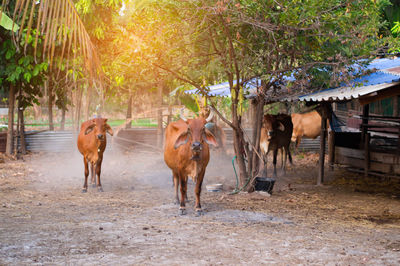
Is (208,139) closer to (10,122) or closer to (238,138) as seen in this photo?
(238,138)

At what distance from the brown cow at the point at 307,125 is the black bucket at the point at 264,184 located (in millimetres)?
6834

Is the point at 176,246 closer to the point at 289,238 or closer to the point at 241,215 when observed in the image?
the point at 289,238

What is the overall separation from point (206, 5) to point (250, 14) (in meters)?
0.79

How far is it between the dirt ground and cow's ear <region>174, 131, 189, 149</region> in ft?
3.57

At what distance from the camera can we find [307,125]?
50.8 ft

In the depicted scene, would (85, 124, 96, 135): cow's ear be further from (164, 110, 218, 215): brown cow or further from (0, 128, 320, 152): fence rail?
(0, 128, 320, 152): fence rail

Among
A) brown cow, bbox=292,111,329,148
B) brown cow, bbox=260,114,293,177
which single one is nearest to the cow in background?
brown cow, bbox=260,114,293,177

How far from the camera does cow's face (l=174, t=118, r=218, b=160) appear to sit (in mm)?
6914

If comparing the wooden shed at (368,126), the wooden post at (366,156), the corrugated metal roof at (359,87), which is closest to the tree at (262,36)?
the corrugated metal roof at (359,87)

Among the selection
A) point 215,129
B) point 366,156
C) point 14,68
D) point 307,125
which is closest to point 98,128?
point 215,129

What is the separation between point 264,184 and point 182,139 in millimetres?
2518

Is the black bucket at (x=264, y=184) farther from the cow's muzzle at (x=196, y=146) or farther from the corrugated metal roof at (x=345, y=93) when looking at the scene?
the cow's muzzle at (x=196, y=146)

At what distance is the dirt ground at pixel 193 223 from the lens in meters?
4.97

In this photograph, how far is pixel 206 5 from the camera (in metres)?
7.42
